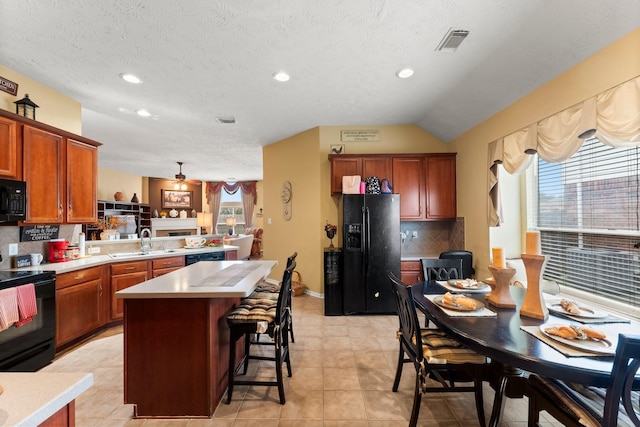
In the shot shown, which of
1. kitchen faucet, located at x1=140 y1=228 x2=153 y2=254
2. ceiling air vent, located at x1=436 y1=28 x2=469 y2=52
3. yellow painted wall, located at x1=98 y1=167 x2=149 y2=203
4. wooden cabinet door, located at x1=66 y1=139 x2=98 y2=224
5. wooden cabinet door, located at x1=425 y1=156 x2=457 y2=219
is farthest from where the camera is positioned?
yellow painted wall, located at x1=98 y1=167 x2=149 y2=203

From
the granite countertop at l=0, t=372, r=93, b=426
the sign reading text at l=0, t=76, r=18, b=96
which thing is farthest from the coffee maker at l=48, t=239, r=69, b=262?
the granite countertop at l=0, t=372, r=93, b=426

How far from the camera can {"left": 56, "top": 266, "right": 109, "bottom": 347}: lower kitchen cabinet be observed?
270 cm

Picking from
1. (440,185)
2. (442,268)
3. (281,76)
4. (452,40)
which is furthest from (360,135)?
(442,268)

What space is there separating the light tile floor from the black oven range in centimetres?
18

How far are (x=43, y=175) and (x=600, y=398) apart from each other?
4412 millimetres

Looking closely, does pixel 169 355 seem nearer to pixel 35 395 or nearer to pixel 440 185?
pixel 35 395

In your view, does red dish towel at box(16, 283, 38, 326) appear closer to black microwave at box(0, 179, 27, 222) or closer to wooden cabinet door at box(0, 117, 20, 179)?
black microwave at box(0, 179, 27, 222)

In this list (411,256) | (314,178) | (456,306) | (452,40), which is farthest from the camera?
(314,178)

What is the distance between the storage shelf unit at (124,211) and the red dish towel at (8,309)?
8391 mm

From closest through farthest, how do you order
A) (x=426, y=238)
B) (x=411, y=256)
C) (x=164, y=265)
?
(x=164, y=265) < (x=411, y=256) < (x=426, y=238)

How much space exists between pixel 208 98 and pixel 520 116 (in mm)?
3550

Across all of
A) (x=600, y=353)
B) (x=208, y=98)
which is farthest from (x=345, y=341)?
(x=208, y=98)

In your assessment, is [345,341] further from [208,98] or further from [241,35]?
[208,98]

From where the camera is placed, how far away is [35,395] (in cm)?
65
